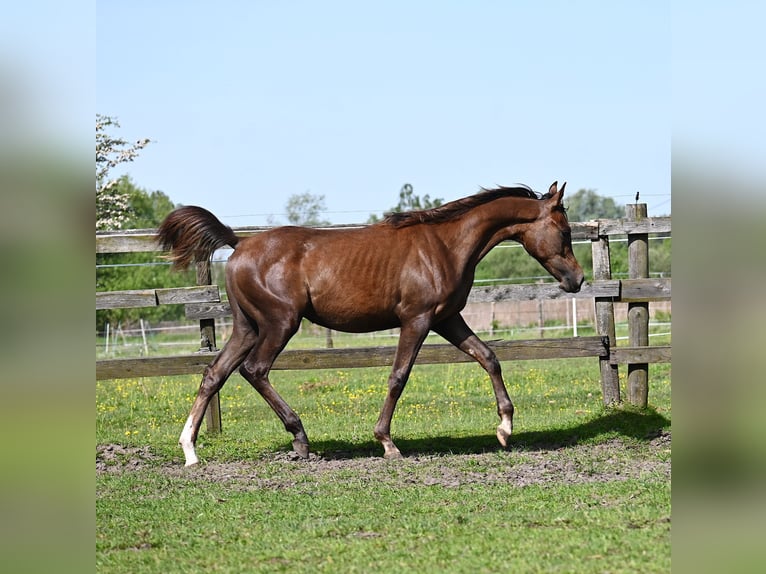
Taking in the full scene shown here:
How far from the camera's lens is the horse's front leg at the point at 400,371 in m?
7.51

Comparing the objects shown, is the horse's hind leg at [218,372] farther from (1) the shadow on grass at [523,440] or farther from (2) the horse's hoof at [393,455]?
(2) the horse's hoof at [393,455]

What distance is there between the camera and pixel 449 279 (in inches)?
299

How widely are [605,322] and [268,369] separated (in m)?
4.14

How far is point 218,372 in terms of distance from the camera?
764 centimetres

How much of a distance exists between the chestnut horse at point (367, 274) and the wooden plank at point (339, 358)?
1.05 metres

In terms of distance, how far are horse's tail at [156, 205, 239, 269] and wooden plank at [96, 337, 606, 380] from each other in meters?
1.45

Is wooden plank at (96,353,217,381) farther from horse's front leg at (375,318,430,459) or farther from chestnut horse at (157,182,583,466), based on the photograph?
horse's front leg at (375,318,430,459)

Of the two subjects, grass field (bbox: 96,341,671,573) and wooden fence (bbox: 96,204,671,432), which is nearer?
grass field (bbox: 96,341,671,573)

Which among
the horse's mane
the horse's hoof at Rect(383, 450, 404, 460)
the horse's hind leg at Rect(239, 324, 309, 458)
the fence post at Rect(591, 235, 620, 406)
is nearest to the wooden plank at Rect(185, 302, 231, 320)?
the horse's hind leg at Rect(239, 324, 309, 458)

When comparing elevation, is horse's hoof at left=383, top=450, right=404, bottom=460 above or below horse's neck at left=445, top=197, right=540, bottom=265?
below

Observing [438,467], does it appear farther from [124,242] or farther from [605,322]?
[124,242]

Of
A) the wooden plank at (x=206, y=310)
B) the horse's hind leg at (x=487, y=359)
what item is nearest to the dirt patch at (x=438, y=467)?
the horse's hind leg at (x=487, y=359)

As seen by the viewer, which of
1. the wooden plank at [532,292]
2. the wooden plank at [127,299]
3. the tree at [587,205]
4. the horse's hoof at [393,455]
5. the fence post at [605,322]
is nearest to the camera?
the horse's hoof at [393,455]

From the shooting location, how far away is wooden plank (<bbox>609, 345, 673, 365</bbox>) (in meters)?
9.15
